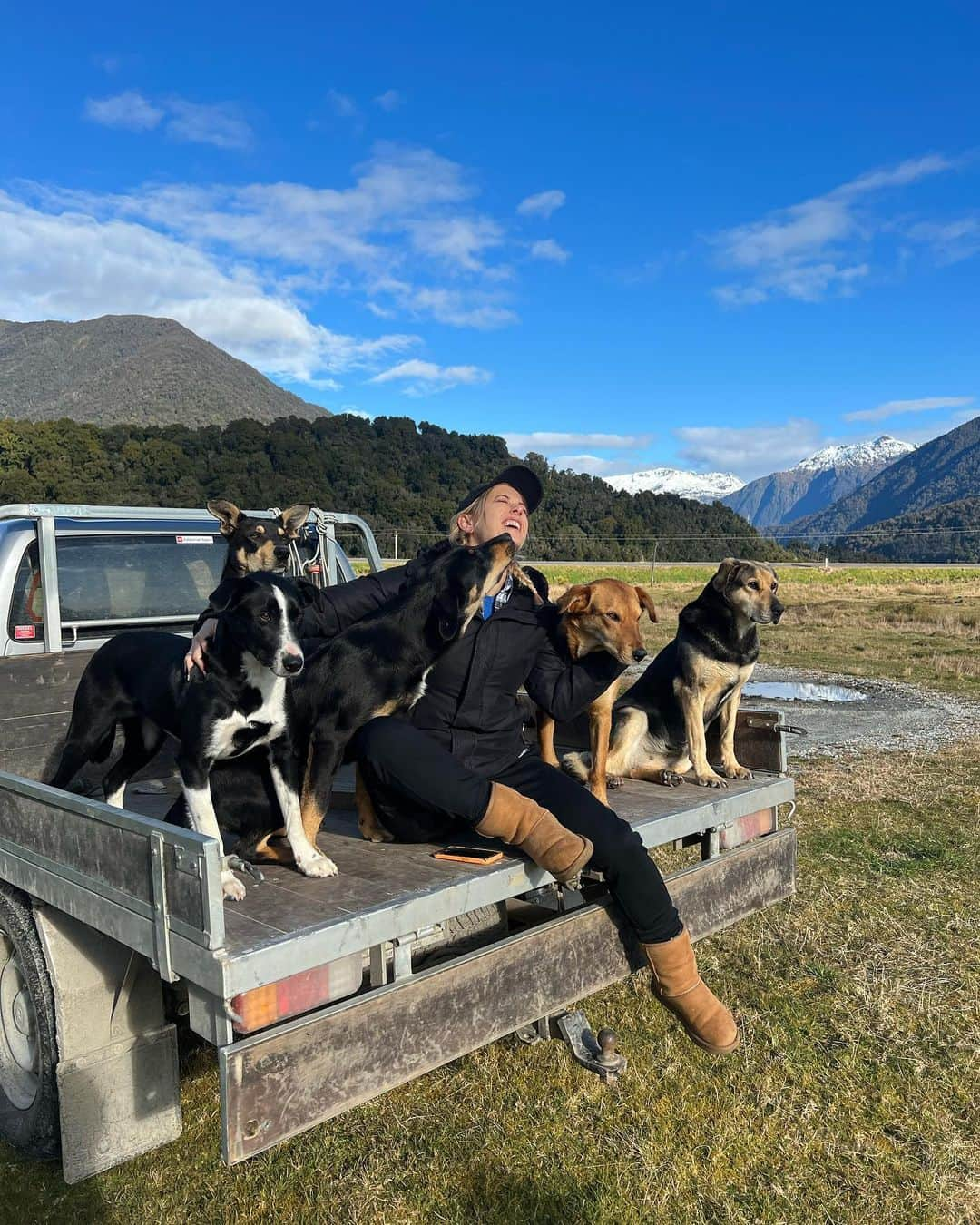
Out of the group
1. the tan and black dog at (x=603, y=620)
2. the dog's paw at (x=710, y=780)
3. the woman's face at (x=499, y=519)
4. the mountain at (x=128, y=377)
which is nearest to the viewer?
the tan and black dog at (x=603, y=620)

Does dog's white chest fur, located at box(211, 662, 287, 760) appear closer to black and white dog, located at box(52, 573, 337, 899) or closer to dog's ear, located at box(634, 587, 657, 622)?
black and white dog, located at box(52, 573, 337, 899)

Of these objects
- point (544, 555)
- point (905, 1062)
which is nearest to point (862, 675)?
point (905, 1062)

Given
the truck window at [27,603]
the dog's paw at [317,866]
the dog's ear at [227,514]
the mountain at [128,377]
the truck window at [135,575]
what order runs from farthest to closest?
the mountain at [128,377] → the truck window at [135,575] → the truck window at [27,603] → the dog's ear at [227,514] → the dog's paw at [317,866]

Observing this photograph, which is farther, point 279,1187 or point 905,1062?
point 905,1062

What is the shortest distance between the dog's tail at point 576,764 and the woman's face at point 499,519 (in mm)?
1141

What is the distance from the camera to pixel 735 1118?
2.93 meters

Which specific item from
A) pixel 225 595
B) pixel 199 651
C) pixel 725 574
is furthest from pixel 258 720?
pixel 725 574

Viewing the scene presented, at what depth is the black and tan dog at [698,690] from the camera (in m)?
4.30

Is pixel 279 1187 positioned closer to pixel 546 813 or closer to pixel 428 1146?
pixel 428 1146

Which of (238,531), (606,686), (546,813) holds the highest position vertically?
(238,531)

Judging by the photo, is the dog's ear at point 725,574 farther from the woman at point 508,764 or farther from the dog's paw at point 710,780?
the woman at point 508,764

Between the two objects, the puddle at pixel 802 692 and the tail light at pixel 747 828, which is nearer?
the tail light at pixel 747 828

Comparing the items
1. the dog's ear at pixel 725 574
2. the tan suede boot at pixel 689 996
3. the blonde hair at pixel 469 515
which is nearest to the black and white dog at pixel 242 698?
the blonde hair at pixel 469 515

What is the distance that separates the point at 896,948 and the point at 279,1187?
3006mm
